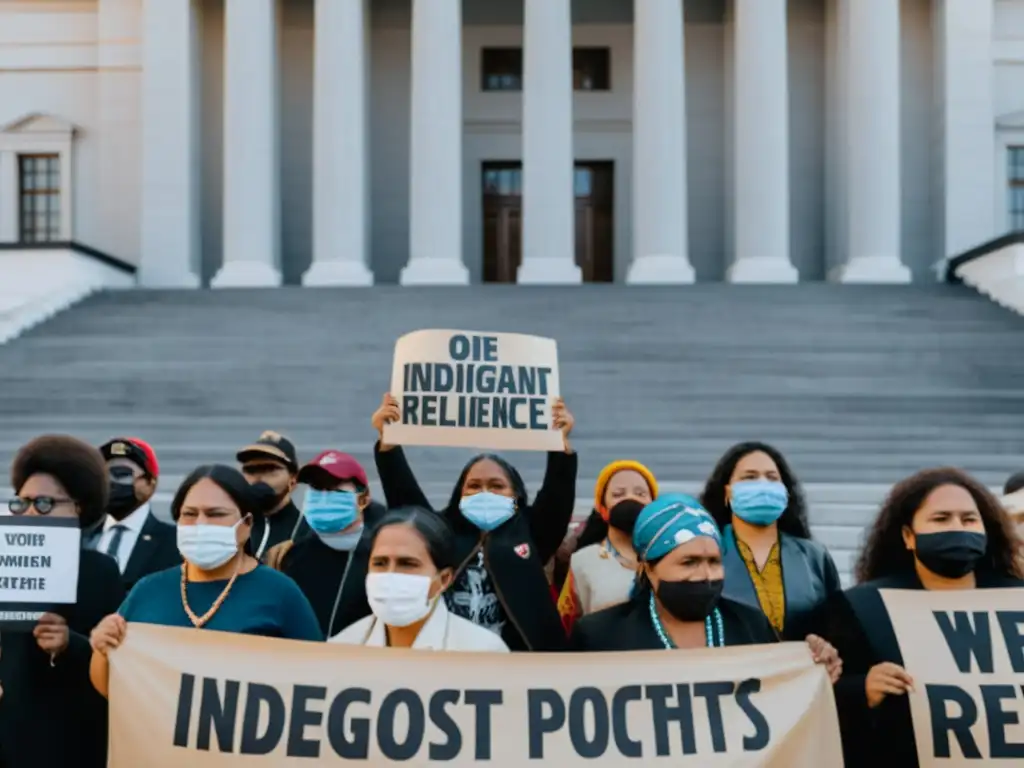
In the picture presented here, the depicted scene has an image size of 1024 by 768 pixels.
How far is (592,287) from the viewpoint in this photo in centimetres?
2641

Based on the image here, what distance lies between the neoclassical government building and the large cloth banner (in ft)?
78.4

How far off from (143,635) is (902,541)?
3.24 metres

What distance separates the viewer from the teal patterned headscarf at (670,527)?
5.05 meters

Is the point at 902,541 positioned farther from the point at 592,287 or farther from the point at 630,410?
the point at 592,287

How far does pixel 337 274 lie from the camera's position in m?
29.1

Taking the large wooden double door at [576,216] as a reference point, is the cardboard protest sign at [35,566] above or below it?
below

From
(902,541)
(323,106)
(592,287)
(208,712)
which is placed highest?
(323,106)

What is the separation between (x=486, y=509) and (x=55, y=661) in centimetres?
220

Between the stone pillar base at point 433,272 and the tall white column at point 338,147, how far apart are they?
1.21m

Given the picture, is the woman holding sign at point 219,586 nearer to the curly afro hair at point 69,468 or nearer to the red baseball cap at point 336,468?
the curly afro hair at point 69,468

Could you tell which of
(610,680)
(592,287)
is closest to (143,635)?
(610,680)

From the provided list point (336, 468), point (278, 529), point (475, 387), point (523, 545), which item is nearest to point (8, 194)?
point (278, 529)

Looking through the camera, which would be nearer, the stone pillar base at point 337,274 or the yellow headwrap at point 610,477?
the yellow headwrap at point 610,477

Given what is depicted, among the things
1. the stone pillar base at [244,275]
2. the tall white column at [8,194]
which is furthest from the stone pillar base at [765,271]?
the tall white column at [8,194]
